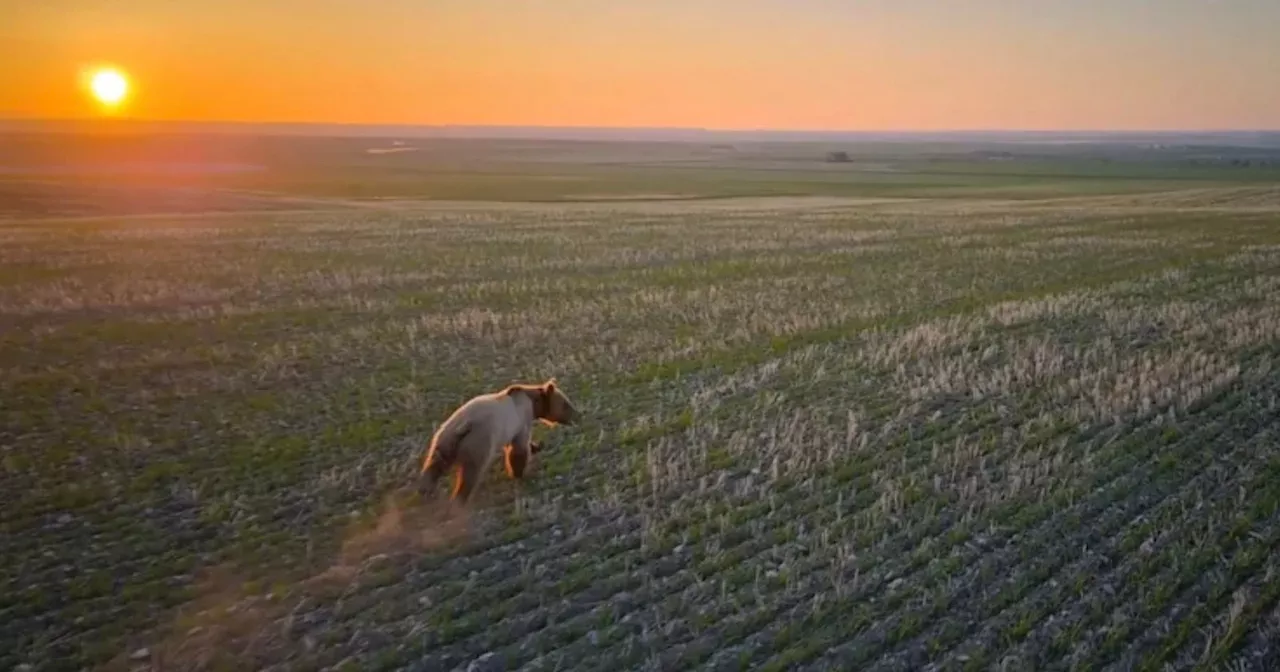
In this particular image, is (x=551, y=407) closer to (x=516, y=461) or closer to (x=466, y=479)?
(x=516, y=461)

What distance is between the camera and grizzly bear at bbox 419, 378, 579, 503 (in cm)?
1028

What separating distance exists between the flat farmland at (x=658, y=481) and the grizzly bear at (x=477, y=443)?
29cm

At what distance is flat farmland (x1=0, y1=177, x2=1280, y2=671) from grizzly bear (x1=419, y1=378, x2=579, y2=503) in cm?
29

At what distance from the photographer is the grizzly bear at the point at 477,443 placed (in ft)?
33.7

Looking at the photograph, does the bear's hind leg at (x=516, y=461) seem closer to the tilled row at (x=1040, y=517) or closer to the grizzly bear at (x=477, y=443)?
the grizzly bear at (x=477, y=443)

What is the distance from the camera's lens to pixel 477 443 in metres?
10.3

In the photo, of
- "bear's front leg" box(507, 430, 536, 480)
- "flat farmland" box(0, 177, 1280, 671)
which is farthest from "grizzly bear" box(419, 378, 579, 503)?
"flat farmland" box(0, 177, 1280, 671)

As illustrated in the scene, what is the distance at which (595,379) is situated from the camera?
1664 centimetres

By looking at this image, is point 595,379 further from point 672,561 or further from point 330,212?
point 330,212

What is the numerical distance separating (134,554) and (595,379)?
8407 mm

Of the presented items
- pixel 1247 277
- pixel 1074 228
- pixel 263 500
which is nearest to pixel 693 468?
pixel 263 500

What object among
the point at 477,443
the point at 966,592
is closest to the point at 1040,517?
the point at 966,592

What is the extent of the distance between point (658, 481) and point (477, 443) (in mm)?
2074

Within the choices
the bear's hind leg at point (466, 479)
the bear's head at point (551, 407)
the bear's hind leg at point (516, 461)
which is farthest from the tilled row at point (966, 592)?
the bear's head at point (551, 407)
